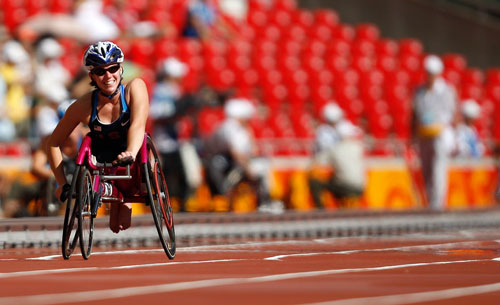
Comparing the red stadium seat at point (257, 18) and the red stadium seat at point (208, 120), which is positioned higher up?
the red stadium seat at point (257, 18)

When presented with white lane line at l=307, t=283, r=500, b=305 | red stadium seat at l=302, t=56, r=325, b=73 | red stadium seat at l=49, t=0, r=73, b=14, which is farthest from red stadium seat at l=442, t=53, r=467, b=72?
white lane line at l=307, t=283, r=500, b=305

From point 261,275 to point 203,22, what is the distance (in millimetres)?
15952

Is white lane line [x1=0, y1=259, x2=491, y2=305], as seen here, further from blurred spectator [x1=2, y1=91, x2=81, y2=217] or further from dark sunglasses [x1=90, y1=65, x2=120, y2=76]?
blurred spectator [x1=2, y1=91, x2=81, y2=217]

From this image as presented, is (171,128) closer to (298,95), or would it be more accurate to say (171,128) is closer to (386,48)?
(298,95)

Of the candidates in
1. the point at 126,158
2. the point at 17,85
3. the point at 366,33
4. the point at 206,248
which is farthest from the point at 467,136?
the point at 126,158

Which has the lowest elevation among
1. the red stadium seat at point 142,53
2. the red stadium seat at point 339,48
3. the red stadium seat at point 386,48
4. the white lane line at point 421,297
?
the white lane line at point 421,297

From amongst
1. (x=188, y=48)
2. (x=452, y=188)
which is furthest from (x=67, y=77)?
(x=452, y=188)

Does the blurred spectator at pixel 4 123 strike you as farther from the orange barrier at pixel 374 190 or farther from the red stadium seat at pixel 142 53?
the red stadium seat at pixel 142 53

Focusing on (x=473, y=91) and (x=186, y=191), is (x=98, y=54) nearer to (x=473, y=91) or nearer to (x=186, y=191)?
(x=186, y=191)

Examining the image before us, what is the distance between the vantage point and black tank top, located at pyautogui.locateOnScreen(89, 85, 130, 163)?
887cm

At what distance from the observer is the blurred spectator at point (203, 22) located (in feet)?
74.7

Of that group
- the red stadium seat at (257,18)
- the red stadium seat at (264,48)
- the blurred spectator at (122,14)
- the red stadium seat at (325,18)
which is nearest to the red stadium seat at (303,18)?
the red stadium seat at (325,18)

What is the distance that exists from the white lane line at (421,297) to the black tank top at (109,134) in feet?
10.4

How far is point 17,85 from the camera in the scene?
53.4ft
